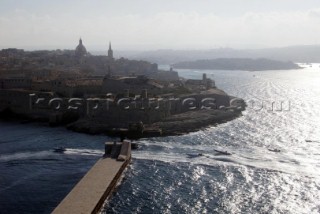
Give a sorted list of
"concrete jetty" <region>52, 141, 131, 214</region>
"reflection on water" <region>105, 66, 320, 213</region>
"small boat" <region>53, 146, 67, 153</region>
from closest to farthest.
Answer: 1. "concrete jetty" <region>52, 141, 131, 214</region>
2. "reflection on water" <region>105, 66, 320, 213</region>
3. "small boat" <region>53, 146, 67, 153</region>

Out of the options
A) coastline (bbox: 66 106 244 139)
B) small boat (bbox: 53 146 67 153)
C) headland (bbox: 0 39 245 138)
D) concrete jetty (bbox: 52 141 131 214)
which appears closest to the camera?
concrete jetty (bbox: 52 141 131 214)

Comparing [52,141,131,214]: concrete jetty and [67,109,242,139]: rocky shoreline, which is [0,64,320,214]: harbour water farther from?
[67,109,242,139]: rocky shoreline

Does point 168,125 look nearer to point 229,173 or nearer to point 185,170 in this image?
point 185,170

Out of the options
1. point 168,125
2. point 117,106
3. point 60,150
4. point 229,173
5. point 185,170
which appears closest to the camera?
point 229,173

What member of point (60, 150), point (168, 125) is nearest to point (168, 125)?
point (168, 125)

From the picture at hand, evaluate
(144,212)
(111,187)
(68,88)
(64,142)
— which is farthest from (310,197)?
(68,88)

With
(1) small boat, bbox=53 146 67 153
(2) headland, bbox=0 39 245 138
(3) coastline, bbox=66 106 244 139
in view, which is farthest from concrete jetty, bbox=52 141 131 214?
(2) headland, bbox=0 39 245 138

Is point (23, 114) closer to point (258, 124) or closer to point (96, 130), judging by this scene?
point (96, 130)
